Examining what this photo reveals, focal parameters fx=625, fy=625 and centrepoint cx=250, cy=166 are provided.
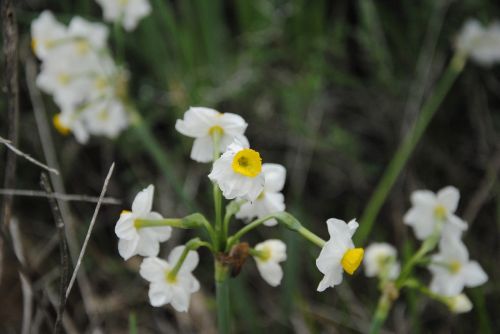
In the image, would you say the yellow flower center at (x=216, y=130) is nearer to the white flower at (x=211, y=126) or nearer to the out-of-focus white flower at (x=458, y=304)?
the white flower at (x=211, y=126)

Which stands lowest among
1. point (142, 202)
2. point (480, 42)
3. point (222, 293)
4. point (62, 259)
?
point (62, 259)

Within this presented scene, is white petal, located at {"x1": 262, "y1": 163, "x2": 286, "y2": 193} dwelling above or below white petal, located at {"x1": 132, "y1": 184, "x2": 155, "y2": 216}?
above

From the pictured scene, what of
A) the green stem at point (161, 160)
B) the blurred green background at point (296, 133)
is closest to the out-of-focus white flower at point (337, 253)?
Answer: the green stem at point (161, 160)

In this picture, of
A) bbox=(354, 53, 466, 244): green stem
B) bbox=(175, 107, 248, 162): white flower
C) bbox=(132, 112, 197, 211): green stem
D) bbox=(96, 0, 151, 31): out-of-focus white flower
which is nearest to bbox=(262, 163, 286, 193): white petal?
bbox=(175, 107, 248, 162): white flower

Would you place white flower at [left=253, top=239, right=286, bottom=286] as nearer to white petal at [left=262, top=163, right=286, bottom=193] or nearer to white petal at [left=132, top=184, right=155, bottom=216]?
white petal at [left=262, top=163, right=286, bottom=193]

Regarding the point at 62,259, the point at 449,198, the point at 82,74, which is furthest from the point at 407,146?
the point at 62,259

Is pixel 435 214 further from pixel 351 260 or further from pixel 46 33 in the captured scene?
pixel 46 33
